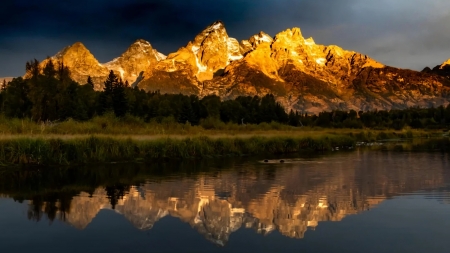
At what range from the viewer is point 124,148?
3159cm

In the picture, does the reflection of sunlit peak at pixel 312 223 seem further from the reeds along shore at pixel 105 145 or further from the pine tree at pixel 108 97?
the pine tree at pixel 108 97

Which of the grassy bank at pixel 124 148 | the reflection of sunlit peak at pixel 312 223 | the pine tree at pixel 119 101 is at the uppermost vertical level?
the pine tree at pixel 119 101

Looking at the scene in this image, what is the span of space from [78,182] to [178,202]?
23.6 ft

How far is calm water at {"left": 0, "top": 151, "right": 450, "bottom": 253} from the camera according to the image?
38.8ft

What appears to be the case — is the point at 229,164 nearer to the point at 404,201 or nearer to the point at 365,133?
the point at 404,201

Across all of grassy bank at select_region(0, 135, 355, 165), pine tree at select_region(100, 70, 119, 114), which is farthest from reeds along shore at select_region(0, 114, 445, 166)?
pine tree at select_region(100, 70, 119, 114)

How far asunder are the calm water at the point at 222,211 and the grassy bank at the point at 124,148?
68.9 inches

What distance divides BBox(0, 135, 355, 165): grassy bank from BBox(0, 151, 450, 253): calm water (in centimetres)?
175

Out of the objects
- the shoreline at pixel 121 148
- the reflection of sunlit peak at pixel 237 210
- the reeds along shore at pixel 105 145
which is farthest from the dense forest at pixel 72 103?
the reflection of sunlit peak at pixel 237 210

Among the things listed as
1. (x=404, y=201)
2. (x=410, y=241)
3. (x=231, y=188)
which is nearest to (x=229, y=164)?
(x=231, y=188)

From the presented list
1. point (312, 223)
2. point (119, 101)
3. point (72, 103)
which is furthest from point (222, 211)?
point (119, 101)

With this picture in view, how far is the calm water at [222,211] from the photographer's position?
11.8 metres

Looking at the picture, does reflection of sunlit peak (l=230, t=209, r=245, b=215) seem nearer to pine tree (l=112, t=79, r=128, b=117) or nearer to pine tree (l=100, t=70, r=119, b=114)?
pine tree (l=100, t=70, r=119, b=114)

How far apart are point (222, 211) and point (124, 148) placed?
17289 millimetres
